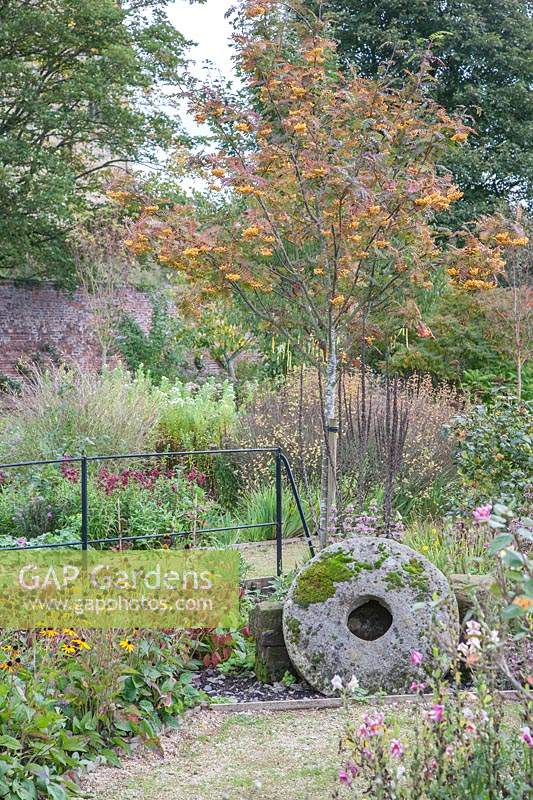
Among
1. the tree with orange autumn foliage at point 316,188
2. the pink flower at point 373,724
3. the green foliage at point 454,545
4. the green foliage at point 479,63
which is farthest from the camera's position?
the green foliage at point 479,63

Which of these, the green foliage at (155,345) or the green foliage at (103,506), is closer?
the green foliage at (103,506)

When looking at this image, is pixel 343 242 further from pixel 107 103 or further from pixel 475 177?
pixel 475 177

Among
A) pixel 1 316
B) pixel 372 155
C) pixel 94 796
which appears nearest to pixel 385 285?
pixel 372 155

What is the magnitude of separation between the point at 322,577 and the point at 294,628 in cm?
29

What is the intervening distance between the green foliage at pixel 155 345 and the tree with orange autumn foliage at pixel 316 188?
11.6 meters

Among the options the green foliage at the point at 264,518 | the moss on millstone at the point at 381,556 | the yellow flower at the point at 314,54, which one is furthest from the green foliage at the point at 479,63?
the moss on millstone at the point at 381,556

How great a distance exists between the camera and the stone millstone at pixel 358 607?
172 inches

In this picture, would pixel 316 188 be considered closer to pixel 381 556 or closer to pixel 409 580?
pixel 381 556

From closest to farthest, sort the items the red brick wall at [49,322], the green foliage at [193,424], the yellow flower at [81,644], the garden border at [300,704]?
1. the yellow flower at [81,644]
2. the garden border at [300,704]
3. the green foliage at [193,424]
4. the red brick wall at [49,322]

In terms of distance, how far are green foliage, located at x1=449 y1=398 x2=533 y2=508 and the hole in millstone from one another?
1918 mm

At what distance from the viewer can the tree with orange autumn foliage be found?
20.0ft

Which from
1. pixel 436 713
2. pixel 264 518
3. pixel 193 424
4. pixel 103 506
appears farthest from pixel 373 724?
pixel 193 424

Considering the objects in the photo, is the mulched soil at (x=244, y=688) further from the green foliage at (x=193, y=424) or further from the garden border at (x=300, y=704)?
the green foliage at (x=193, y=424)

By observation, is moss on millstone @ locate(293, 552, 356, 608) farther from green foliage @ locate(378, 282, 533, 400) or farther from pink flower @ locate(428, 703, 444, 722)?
green foliage @ locate(378, 282, 533, 400)
